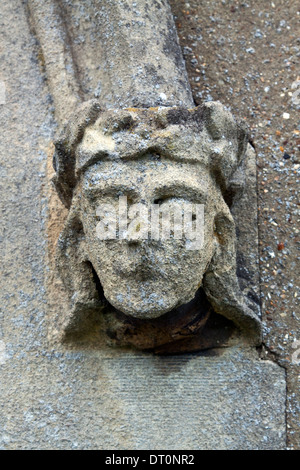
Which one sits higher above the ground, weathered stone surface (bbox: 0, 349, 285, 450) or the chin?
the chin

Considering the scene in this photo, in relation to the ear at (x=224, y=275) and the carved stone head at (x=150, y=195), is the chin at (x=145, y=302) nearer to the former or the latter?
the carved stone head at (x=150, y=195)

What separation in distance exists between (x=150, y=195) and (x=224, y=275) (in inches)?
13.7

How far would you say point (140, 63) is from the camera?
1881mm

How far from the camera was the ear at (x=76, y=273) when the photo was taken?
5.83ft

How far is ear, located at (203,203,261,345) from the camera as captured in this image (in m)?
1.74

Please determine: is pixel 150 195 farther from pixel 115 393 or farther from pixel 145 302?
pixel 115 393

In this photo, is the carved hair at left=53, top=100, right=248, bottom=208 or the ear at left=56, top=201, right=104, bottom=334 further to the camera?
the ear at left=56, top=201, right=104, bottom=334

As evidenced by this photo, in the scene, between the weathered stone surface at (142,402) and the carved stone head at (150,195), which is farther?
the weathered stone surface at (142,402)

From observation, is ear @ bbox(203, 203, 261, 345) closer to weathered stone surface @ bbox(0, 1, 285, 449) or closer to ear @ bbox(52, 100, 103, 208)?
weathered stone surface @ bbox(0, 1, 285, 449)

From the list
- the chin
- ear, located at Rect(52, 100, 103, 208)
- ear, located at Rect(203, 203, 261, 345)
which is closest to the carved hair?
ear, located at Rect(52, 100, 103, 208)

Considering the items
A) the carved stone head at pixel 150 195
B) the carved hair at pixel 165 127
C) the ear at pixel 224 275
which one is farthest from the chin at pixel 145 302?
the carved hair at pixel 165 127

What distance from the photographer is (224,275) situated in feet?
5.73

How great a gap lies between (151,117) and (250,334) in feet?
2.33

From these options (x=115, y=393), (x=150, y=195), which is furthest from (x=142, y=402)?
(x=150, y=195)
